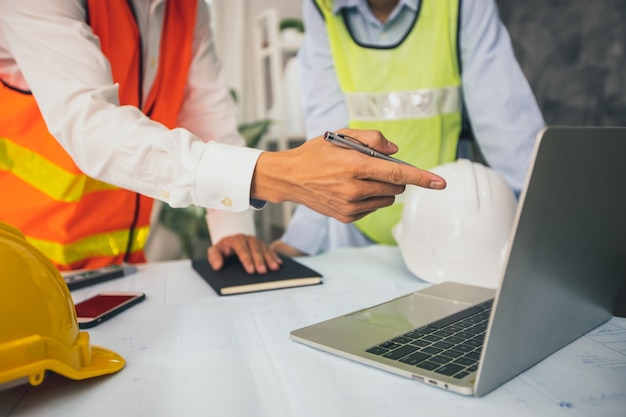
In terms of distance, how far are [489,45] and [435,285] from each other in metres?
0.84

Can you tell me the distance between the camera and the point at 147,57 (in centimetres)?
140

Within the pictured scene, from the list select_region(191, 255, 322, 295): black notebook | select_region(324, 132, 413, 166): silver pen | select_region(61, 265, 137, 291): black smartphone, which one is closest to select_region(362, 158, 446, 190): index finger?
select_region(324, 132, 413, 166): silver pen

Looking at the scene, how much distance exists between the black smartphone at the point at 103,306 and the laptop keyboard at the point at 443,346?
482 millimetres

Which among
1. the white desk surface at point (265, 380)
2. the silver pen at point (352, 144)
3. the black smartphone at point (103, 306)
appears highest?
the silver pen at point (352, 144)

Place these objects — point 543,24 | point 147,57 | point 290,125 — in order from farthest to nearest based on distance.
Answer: point 290,125, point 543,24, point 147,57

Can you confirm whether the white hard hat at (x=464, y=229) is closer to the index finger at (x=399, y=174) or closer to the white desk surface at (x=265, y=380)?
the white desk surface at (x=265, y=380)

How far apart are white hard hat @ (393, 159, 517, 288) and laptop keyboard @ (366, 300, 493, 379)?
1.08 ft

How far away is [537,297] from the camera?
630 millimetres

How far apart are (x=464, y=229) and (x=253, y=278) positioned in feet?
1.56

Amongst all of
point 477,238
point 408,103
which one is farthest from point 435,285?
point 408,103

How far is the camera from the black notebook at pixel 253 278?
3.62 ft

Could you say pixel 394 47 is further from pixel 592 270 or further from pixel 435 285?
pixel 592 270

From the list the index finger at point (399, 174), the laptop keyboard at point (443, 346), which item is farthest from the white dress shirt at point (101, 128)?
the laptop keyboard at point (443, 346)

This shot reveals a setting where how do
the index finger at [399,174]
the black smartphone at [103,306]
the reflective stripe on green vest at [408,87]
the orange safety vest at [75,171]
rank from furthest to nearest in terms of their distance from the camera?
the reflective stripe on green vest at [408,87], the orange safety vest at [75,171], the black smartphone at [103,306], the index finger at [399,174]
